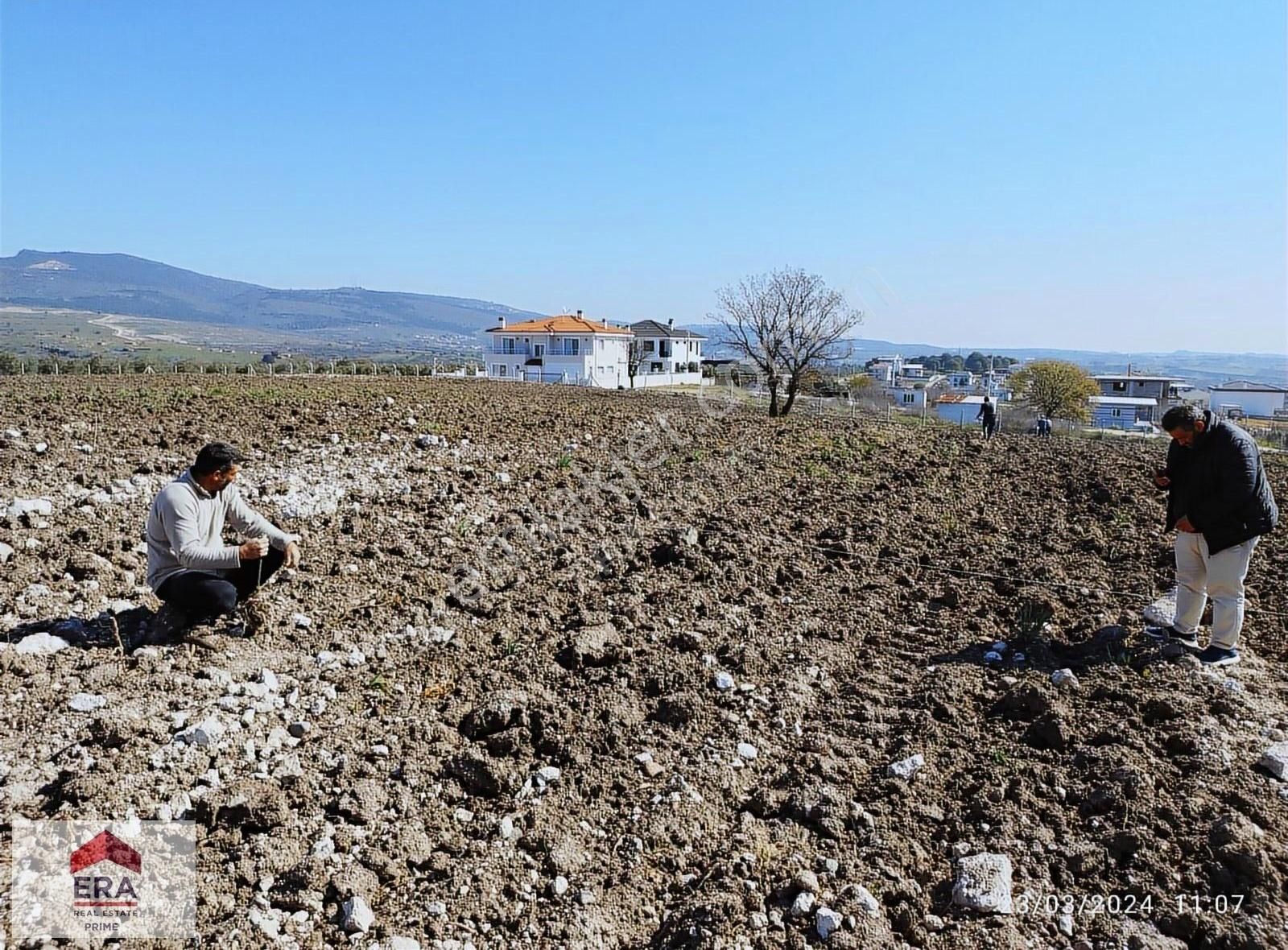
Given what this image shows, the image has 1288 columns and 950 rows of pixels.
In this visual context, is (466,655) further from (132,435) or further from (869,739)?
(132,435)

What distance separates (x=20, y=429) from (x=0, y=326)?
443ft

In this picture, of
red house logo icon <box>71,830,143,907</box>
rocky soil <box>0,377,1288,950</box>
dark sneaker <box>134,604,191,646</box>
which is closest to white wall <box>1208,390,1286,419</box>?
rocky soil <box>0,377,1288,950</box>

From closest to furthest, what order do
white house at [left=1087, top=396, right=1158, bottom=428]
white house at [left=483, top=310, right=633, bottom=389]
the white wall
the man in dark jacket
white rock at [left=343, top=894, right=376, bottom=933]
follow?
white rock at [left=343, top=894, right=376, bottom=933] < the man in dark jacket < white house at [left=483, top=310, right=633, bottom=389] < white house at [left=1087, top=396, right=1158, bottom=428] < the white wall

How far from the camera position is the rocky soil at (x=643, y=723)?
3.36 m

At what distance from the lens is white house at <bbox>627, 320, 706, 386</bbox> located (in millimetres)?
72312

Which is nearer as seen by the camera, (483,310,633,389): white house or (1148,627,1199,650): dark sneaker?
(1148,627,1199,650): dark sneaker

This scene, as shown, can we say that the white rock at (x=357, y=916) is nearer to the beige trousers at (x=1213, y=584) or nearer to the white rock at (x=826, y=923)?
the white rock at (x=826, y=923)

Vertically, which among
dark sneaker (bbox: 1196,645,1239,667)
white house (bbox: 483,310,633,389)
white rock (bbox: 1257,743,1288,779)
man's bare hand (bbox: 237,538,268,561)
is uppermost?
white house (bbox: 483,310,633,389)

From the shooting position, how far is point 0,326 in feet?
370

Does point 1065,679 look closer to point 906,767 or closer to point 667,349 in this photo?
point 906,767

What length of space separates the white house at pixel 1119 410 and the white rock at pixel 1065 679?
70.4 m

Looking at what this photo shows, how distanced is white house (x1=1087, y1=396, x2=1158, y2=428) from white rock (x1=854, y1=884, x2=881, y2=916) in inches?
2866

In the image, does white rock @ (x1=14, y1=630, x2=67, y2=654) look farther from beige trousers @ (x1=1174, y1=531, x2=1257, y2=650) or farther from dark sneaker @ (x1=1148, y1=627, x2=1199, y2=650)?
beige trousers @ (x1=1174, y1=531, x2=1257, y2=650)
